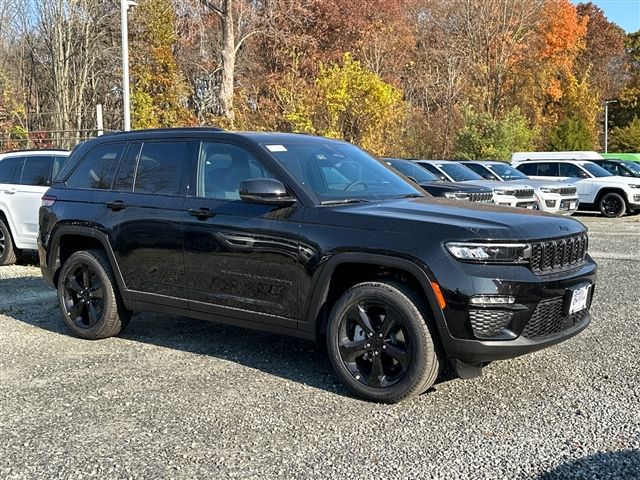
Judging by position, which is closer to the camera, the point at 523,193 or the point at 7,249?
the point at 7,249

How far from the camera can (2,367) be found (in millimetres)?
5473

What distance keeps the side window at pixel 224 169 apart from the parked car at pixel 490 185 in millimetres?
9424

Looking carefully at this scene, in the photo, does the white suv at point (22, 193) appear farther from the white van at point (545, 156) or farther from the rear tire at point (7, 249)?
the white van at point (545, 156)

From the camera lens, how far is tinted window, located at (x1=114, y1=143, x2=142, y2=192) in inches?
237

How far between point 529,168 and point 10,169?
1544cm

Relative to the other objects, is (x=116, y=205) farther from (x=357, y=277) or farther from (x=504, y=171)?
(x=504, y=171)

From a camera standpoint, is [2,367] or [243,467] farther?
[2,367]

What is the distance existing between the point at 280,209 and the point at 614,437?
8.47 ft

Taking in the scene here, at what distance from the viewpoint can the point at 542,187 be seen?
56.9 ft

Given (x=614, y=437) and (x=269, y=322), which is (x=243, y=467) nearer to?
(x=269, y=322)

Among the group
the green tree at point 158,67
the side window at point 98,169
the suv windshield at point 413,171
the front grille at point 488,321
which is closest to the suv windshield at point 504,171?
the suv windshield at point 413,171

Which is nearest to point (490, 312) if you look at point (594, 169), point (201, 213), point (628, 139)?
point (201, 213)

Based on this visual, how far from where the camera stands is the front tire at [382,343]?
4.39m

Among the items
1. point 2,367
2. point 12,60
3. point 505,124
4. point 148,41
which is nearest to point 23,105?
point 12,60
